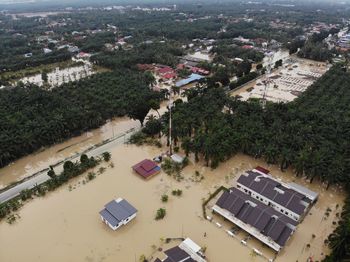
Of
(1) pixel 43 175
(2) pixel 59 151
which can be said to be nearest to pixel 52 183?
(1) pixel 43 175

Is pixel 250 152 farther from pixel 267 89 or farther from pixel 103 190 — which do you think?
pixel 267 89

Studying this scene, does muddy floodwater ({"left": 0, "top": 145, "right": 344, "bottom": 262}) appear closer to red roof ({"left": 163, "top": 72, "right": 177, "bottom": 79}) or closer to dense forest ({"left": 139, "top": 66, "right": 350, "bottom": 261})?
dense forest ({"left": 139, "top": 66, "right": 350, "bottom": 261})

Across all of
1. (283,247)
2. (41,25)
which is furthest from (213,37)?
(283,247)

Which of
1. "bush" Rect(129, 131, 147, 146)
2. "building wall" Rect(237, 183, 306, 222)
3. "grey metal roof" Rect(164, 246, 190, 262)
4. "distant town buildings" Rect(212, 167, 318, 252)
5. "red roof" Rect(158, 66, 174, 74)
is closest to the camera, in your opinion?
"grey metal roof" Rect(164, 246, 190, 262)

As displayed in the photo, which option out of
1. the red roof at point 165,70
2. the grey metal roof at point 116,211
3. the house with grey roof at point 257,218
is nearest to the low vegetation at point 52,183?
the grey metal roof at point 116,211

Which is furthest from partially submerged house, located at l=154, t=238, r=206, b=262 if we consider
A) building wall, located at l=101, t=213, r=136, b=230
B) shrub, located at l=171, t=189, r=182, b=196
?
shrub, located at l=171, t=189, r=182, b=196
